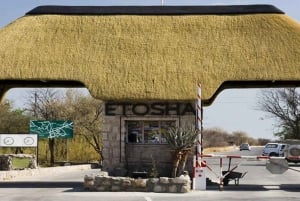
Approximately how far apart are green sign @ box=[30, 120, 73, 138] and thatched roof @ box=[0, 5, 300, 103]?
10435mm

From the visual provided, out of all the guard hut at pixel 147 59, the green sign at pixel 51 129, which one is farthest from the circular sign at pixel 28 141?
the guard hut at pixel 147 59

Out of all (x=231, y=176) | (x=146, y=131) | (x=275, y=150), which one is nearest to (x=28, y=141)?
(x=146, y=131)

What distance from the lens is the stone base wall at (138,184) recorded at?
63.2 ft

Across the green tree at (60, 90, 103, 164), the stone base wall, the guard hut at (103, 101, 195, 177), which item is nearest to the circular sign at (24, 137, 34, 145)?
the green tree at (60, 90, 103, 164)

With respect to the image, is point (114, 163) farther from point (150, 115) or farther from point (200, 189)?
point (200, 189)

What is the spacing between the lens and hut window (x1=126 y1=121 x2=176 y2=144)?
23.3 meters

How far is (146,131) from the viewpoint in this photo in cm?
2350

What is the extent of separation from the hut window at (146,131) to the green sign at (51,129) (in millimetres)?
13095

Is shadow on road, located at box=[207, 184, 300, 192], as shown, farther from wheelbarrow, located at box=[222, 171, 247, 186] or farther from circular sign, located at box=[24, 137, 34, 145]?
circular sign, located at box=[24, 137, 34, 145]

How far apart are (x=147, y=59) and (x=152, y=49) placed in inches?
23.5

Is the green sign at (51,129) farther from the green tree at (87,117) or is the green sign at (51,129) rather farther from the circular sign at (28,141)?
the green tree at (87,117)

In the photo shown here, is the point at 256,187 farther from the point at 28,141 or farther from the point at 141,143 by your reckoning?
the point at 28,141

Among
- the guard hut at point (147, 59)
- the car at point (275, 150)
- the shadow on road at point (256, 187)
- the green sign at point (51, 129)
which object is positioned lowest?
the shadow on road at point (256, 187)

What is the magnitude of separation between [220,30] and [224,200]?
9.00m
